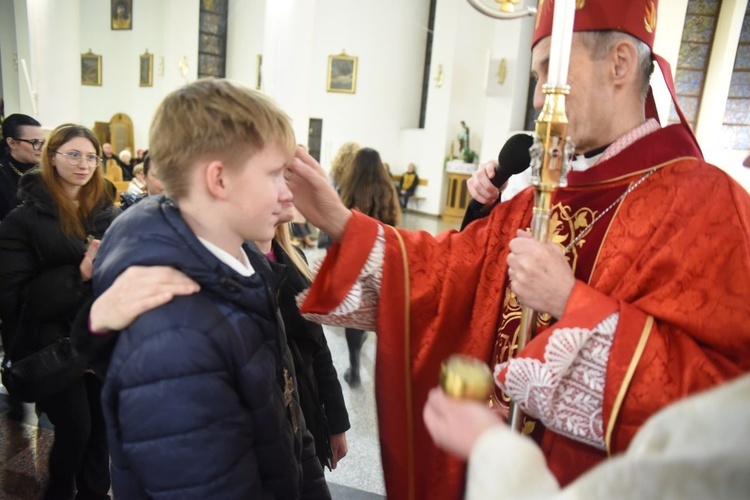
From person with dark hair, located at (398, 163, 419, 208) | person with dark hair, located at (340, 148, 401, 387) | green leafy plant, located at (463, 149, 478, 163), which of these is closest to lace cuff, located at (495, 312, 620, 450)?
person with dark hair, located at (340, 148, 401, 387)

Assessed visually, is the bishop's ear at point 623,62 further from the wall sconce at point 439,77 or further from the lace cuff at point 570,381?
the wall sconce at point 439,77

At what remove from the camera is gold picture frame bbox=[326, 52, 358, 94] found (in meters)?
15.9

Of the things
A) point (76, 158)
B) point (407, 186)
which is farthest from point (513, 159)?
point (407, 186)

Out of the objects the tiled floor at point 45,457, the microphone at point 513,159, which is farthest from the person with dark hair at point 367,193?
the microphone at point 513,159

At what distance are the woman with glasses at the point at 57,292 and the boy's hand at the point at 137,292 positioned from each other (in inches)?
57.3

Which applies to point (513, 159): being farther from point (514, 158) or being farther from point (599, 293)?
point (599, 293)

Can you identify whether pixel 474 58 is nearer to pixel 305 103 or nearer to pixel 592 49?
pixel 305 103

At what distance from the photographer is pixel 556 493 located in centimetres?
61

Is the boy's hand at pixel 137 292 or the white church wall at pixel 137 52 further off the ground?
the white church wall at pixel 137 52

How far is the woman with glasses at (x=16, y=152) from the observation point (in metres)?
3.81

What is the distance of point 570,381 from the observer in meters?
A: 1.17

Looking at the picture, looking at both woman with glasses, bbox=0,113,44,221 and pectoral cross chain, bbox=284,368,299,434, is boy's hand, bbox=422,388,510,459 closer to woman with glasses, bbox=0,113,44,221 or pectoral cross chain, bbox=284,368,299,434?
pectoral cross chain, bbox=284,368,299,434

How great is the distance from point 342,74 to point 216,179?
1580 cm

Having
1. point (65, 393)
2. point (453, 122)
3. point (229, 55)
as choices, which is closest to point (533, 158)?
point (65, 393)
